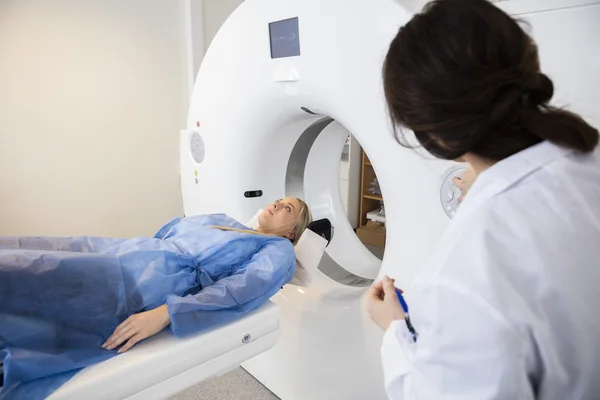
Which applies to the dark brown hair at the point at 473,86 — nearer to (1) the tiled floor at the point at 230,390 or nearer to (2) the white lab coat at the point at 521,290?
(2) the white lab coat at the point at 521,290

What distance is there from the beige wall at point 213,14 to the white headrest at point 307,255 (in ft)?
5.50

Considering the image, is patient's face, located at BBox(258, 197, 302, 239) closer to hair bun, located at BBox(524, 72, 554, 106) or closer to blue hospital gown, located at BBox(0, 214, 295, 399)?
blue hospital gown, located at BBox(0, 214, 295, 399)

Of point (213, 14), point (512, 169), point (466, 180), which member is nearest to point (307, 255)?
point (466, 180)

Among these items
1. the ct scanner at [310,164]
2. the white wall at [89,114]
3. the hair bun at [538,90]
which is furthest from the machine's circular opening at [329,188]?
the white wall at [89,114]

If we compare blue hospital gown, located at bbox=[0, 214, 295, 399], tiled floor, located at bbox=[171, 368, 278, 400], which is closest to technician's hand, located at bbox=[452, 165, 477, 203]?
blue hospital gown, located at bbox=[0, 214, 295, 399]

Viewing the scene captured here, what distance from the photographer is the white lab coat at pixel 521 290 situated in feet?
1.62

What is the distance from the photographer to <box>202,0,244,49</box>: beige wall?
260 centimetres

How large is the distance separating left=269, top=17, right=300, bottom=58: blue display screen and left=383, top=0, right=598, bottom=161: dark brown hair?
75 cm

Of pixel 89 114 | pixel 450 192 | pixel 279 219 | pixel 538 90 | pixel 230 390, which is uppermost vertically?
pixel 89 114

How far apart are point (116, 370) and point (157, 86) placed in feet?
6.52

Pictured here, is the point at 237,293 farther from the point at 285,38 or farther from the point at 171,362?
the point at 285,38

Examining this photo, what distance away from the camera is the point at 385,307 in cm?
75

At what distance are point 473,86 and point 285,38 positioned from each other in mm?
903

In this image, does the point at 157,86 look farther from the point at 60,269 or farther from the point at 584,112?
the point at 584,112
